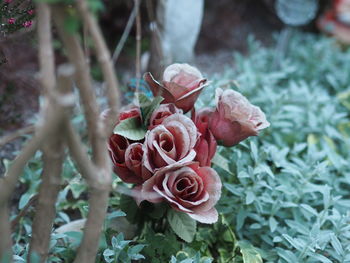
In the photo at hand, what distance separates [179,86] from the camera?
0.97 meters

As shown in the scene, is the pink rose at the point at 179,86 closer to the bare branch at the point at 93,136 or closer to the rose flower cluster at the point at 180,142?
the rose flower cluster at the point at 180,142

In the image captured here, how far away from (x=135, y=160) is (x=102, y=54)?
32 centimetres

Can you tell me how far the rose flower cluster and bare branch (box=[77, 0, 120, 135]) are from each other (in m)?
0.22

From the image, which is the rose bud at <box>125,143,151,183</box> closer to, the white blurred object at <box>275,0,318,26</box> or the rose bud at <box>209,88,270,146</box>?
the rose bud at <box>209,88,270,146</box>

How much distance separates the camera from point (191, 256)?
3.32ft

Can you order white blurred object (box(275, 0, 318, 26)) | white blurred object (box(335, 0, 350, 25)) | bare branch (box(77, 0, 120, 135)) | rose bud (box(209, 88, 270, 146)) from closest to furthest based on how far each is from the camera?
bare branch (box(77, 0, 120, 135)), rose bud (box(209, 88, 270, 146)), white blurred object (box(275, 0, 318, 26)), white blurred object (box(335, 0, 350, 25))

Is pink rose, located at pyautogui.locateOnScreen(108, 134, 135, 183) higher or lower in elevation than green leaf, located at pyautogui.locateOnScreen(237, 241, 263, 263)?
higher

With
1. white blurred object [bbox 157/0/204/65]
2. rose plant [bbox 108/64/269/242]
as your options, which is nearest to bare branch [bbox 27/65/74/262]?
rose plant [bbox 108/64/269/242]

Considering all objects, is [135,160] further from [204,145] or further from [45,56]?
[45,56]

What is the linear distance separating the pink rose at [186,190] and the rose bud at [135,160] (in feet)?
0.10

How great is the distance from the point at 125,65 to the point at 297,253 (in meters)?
1.47

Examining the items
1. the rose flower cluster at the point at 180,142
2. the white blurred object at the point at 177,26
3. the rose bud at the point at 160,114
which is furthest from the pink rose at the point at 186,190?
the white blurred object at the point at 177,26

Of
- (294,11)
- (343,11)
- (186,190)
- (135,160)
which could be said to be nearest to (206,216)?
(186,190)

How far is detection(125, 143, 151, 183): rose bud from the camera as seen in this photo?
2.96 ft
